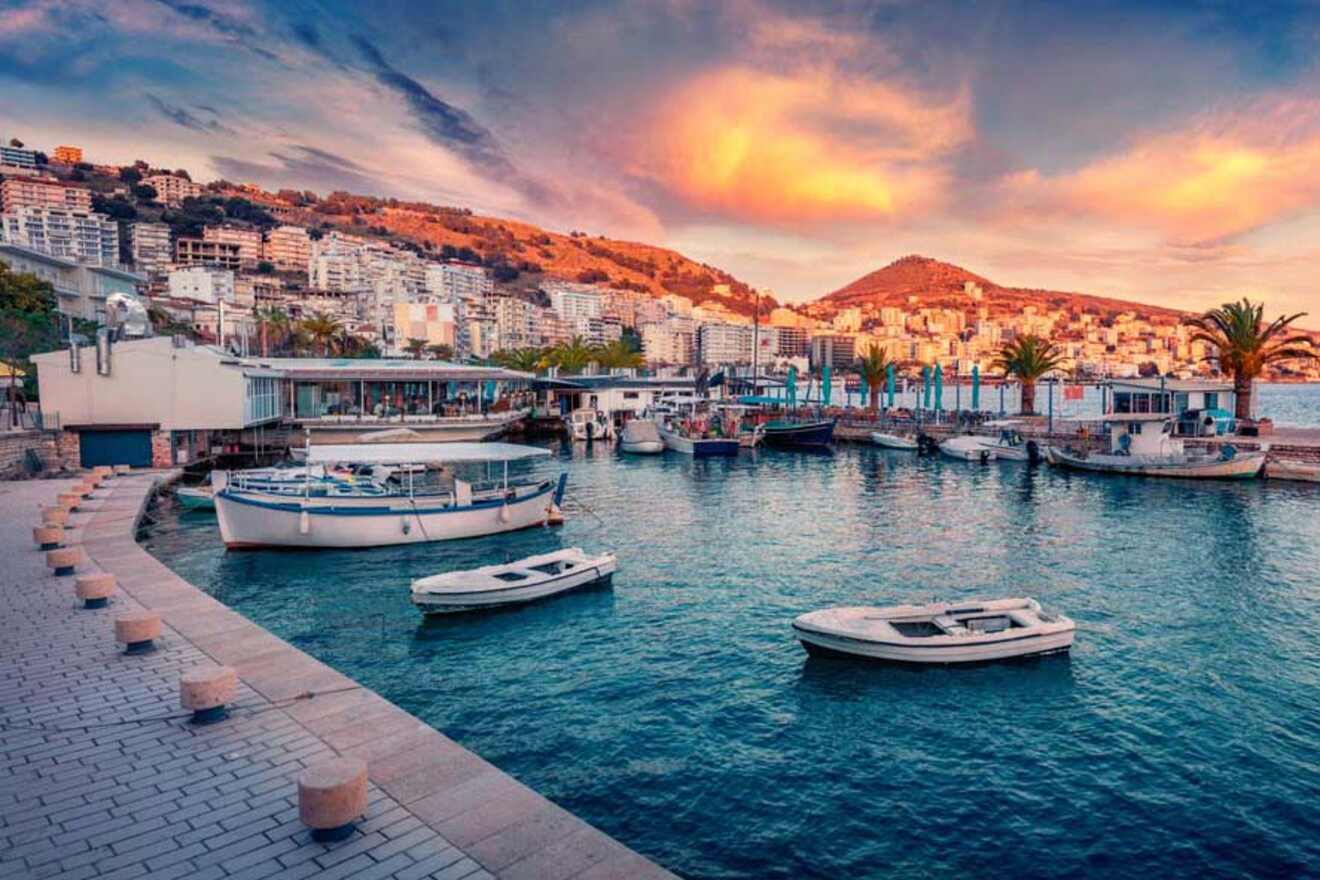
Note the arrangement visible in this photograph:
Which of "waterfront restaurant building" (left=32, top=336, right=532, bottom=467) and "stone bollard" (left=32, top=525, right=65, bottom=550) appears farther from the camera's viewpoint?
"waterfront restaurant building" (left=32, top=336, right=532, bottom=467)

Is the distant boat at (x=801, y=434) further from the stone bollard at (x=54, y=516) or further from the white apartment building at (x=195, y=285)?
the white apartment building at (x=195, y=285)

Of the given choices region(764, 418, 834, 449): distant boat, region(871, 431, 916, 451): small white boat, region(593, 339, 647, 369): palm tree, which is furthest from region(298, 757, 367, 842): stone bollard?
region(593, 339, 647, 369): palm tree

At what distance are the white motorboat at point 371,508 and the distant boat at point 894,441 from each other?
44.2 meters

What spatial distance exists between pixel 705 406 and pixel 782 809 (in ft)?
228

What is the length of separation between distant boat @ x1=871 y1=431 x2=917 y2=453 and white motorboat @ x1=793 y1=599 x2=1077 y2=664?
50531mm

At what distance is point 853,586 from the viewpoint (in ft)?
80.6

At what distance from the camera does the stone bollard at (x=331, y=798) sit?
799cm

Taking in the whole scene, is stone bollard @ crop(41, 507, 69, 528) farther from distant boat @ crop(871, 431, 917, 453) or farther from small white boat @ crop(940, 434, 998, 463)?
distant boat @ crop(871, 431, 917, 453)

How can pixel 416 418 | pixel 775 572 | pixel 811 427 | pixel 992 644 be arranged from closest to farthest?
pixel 992 644, pixel 775 572, pixel 416 418, pixel 811 427

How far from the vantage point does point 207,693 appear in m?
11.2

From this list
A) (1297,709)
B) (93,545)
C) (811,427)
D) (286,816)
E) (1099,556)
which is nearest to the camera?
(286,816)

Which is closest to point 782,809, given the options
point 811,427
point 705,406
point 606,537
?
point 606,537

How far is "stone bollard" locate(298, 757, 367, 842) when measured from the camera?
799 cm

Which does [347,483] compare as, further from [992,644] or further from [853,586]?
[992,644]
